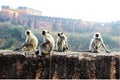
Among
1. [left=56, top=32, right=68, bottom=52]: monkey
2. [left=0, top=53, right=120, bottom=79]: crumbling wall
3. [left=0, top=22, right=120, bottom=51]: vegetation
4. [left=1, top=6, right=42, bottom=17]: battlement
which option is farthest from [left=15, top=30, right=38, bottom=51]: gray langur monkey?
[left=1, top=6, right=42, bottom=17]: battlement

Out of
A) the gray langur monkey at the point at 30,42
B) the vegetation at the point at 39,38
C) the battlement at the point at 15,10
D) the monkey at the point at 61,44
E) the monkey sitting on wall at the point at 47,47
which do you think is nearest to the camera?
the monkey sitting on wall at the point at 47,47

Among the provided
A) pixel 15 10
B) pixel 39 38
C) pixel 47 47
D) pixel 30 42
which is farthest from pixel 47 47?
pixel 15 10

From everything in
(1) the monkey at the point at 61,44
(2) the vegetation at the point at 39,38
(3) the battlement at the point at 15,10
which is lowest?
(2) the vegetation at the point at 39,38

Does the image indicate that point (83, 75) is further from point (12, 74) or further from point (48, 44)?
point (12, 74)

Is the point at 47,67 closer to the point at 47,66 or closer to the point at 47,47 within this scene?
the point at 47,66

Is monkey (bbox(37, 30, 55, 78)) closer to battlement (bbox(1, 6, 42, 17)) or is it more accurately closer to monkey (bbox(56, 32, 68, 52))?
monkey (bbox(56, 32, 68, 52))

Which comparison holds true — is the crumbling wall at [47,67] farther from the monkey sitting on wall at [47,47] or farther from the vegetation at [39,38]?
the vegetation at [39,38]

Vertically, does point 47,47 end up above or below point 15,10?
below

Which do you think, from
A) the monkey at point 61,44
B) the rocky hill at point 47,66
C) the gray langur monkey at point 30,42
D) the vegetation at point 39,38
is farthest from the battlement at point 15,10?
the rocky hill at point 47,66

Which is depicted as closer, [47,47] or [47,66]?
[47,47]

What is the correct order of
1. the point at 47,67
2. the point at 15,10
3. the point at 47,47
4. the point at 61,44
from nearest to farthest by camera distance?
the point at 47,47, the point at 47,67, the point at 61,44, the point at 15,10

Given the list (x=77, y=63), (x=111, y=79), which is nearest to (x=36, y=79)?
(x=77, y=63)

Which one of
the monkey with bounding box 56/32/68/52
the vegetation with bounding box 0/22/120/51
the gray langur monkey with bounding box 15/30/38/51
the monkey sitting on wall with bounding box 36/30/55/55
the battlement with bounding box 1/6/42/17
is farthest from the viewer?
the battlement with bounding box 1/6/42/17

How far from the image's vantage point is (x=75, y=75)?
8438 millimetres
